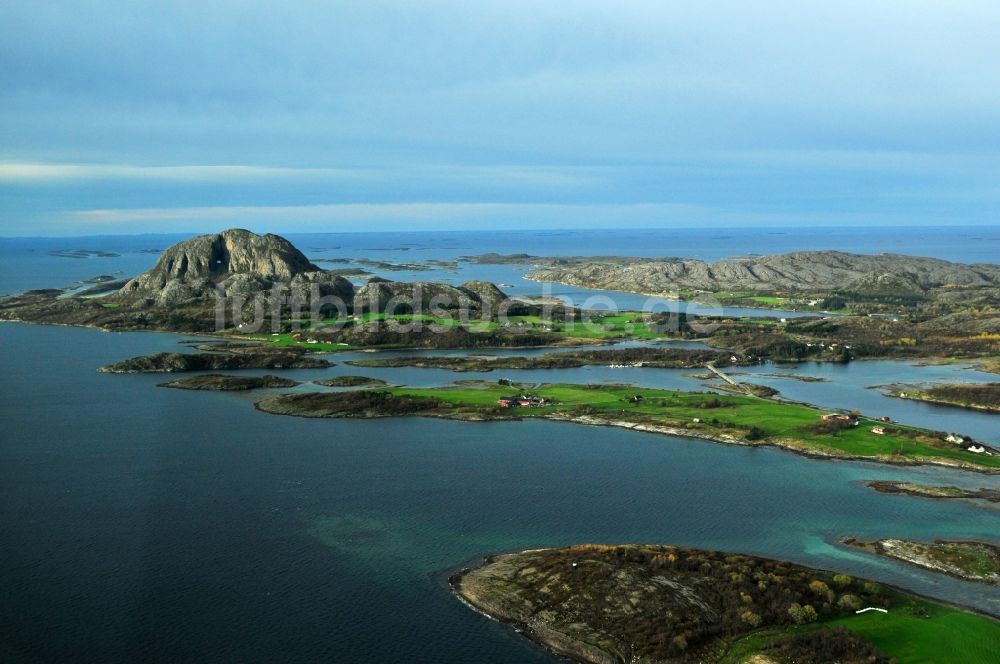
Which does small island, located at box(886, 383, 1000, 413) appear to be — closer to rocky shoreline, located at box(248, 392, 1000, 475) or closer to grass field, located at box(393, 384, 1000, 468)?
grass field, located at box(393, 384, 1000, 468)

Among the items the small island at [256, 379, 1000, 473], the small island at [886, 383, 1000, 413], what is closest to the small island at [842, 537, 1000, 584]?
the small island at [256, 379, 1000, 473]

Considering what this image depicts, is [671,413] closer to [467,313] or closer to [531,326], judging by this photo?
[531,326]

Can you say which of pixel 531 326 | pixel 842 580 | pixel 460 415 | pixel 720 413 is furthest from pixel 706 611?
pixel 531 326

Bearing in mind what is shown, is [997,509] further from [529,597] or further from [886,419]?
[529,597]

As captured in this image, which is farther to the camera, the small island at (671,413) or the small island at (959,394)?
the small island at (959,394)

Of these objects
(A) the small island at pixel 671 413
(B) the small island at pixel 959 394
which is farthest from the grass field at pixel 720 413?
(B) the small island at pixel 959 394

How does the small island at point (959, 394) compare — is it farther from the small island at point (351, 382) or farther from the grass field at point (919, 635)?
the small island at point (351, 382)
